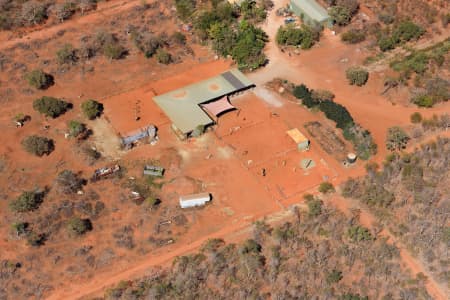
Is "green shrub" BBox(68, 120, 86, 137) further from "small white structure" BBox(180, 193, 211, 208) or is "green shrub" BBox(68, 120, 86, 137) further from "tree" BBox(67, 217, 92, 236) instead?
"small white structure" BBox(180, 193, 211, 208)

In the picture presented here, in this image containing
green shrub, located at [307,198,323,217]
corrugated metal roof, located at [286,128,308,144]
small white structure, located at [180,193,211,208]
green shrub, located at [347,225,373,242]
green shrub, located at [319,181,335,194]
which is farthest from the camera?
corrugated metal roof, located at [286,128,308,144]

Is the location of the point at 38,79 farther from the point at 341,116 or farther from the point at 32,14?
the point at 341,116

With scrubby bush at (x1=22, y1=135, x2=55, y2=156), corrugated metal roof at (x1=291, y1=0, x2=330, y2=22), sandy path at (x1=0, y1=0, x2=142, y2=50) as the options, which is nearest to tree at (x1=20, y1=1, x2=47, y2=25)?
sandy path at (x1=0, y1=0, x2=142, y2=50)

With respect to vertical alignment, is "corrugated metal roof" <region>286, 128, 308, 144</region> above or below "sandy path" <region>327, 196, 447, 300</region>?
above

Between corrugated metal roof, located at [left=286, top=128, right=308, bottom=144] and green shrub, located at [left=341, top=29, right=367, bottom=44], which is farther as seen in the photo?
green shrub, located at [left=341, top=29, right=367, bottom=44]

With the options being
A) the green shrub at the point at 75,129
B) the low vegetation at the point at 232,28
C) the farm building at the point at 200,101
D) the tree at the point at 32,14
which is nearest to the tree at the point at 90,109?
the green shrub at the point at 75,129

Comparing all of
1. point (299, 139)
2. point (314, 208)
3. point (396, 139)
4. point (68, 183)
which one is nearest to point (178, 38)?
point (299, 139)

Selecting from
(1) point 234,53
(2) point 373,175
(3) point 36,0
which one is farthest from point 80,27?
(2) point 373,175
